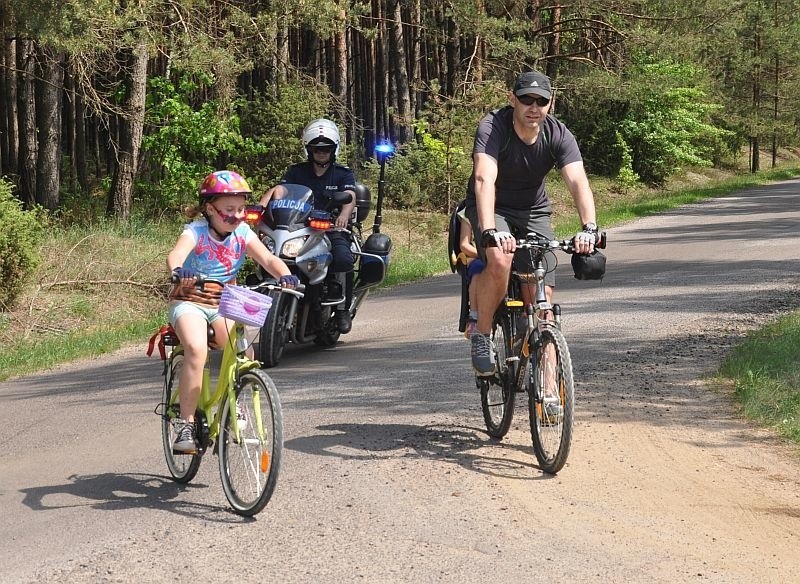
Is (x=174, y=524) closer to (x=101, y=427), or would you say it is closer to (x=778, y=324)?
(x=101, y=427)

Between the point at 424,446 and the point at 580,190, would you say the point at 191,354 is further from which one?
the point at 580,190

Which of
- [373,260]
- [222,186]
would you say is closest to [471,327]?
[222,186]

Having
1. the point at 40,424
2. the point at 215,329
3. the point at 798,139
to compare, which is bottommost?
the point at 40,424

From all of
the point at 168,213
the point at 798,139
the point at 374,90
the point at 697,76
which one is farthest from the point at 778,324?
the point at 798,139

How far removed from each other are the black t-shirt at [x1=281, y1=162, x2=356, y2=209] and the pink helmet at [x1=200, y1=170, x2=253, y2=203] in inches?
194

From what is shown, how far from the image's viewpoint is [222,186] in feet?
21.6

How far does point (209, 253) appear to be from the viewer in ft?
22.0

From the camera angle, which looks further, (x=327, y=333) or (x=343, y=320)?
(x=327, y=333)

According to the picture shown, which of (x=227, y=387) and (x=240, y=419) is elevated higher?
(x=227, y=387)

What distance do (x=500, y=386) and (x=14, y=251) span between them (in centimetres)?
1028

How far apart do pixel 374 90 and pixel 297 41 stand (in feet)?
25.2

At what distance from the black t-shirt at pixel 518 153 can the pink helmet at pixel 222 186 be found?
1.31 metres

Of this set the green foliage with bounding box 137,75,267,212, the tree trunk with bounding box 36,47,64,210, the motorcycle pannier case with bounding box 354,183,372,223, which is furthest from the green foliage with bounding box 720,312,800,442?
the green foliage with bounding box 137,75,267,212

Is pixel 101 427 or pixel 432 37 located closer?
pixel 101 427
